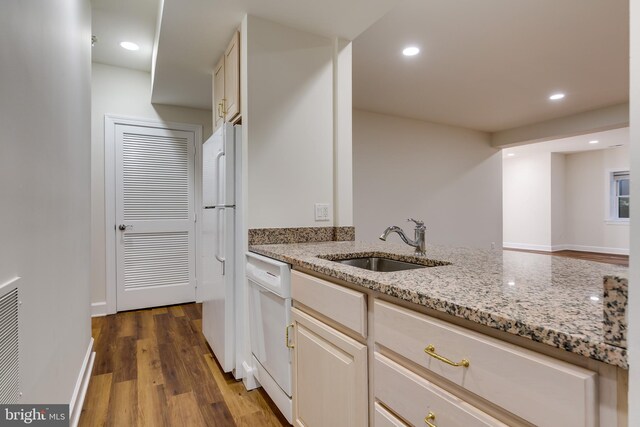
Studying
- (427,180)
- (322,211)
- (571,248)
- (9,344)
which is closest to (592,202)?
(571,248)

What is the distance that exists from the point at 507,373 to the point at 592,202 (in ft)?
32.0

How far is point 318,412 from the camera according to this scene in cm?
133

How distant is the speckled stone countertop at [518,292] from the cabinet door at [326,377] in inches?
9.4

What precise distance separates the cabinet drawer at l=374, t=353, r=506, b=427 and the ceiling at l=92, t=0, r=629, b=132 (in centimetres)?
194

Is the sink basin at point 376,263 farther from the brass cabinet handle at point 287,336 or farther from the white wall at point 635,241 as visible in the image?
the white wall at point 635,241

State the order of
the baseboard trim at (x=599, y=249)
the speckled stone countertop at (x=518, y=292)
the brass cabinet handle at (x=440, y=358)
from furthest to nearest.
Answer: the baseboard trim at (x=599, y=249), the brass cabinet handle at (x=440, y=358), the speckled stone countertop at (x=518, y=292)

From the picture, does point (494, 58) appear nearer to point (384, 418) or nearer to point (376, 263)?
point (376, 263)

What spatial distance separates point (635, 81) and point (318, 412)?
1364 millimetres

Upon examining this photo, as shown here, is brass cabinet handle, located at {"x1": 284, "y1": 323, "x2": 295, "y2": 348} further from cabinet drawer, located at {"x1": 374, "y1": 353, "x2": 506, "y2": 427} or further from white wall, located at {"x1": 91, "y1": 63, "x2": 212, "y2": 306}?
white wall, located at {"x1": 91, "y1": 63, "x2": 212, "y2": 306}

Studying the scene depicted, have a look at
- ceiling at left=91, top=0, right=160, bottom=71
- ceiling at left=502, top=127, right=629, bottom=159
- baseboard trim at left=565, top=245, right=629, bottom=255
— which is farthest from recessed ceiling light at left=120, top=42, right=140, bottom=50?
baseboard trim at left=565, top=245, right=629, bottom=255

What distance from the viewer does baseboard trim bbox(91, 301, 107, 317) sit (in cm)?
350

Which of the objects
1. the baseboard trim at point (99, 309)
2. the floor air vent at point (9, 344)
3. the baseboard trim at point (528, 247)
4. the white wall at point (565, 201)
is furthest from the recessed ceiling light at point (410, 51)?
the baseboard trim at point (528, 247)

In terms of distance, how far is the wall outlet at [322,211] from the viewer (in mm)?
2295

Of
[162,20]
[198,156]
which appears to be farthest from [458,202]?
[162,20]
